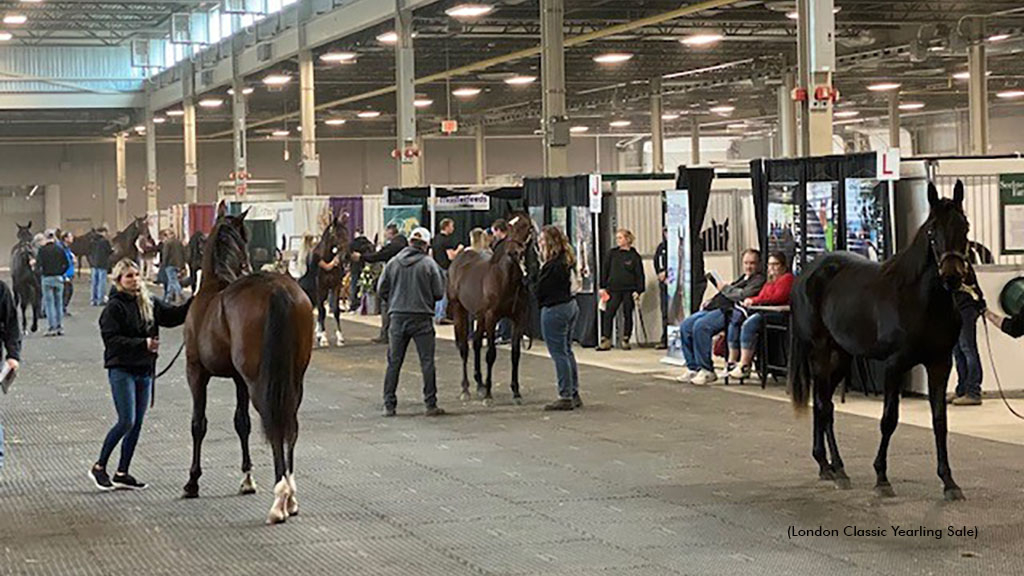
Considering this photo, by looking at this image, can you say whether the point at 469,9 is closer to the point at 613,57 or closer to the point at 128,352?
the point at 613,57

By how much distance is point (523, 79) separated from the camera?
139 feet

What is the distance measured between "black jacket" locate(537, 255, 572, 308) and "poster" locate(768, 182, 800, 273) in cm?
268

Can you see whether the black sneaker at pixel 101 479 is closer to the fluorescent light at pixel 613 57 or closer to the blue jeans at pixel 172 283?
the blue jeans at pixel 172 283

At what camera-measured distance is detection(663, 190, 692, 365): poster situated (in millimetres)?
18125

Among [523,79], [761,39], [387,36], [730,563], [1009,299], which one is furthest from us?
[523,79]

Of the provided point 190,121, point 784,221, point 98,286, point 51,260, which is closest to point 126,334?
point 784,221

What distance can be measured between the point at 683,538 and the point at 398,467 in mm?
3203

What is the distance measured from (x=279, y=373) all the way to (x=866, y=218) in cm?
716

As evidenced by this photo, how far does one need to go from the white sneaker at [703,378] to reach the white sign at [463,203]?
9236 mm

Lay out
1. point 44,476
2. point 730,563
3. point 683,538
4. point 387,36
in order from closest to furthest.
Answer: point 730,563 → point 683,538 → point 44,476 → point 387,36

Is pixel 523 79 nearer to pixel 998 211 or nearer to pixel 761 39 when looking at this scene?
pixel 761 39

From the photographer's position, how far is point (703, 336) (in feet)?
53.2

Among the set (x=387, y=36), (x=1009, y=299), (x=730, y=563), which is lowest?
(x=730, y=563)

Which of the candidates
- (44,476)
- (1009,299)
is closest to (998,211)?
(1009,299)
